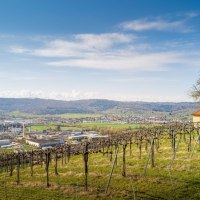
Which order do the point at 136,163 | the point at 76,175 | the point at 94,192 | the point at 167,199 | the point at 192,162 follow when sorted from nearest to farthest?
the point at 167,199 → the point at 94,192 → the point at 192,162 → the point at 76,175 → the point at 136,163

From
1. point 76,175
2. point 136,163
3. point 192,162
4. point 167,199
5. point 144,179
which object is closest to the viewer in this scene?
point 167,199

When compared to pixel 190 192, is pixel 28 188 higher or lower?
lower

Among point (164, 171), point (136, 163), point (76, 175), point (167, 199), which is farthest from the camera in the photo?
point (136, 163)

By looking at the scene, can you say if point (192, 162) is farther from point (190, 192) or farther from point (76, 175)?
point (76, 175)

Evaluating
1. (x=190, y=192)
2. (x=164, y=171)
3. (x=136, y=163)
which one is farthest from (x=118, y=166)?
(x=190, y=192)

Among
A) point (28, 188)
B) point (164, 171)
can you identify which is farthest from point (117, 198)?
point (28, 188)

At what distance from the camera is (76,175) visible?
4041 centimetres

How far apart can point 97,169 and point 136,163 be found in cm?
579

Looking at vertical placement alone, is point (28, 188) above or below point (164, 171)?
below

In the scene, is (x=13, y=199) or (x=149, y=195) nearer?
(x=149, y=195)

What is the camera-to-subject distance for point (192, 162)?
37.8m

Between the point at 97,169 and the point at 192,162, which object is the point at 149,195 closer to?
the point at 192,162

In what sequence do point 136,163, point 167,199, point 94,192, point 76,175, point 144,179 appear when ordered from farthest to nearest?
point 136,163 < point 76,175 < point 144,179 < point 94,192 < point 167,199

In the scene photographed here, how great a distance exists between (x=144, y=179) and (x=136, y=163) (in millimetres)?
10869
